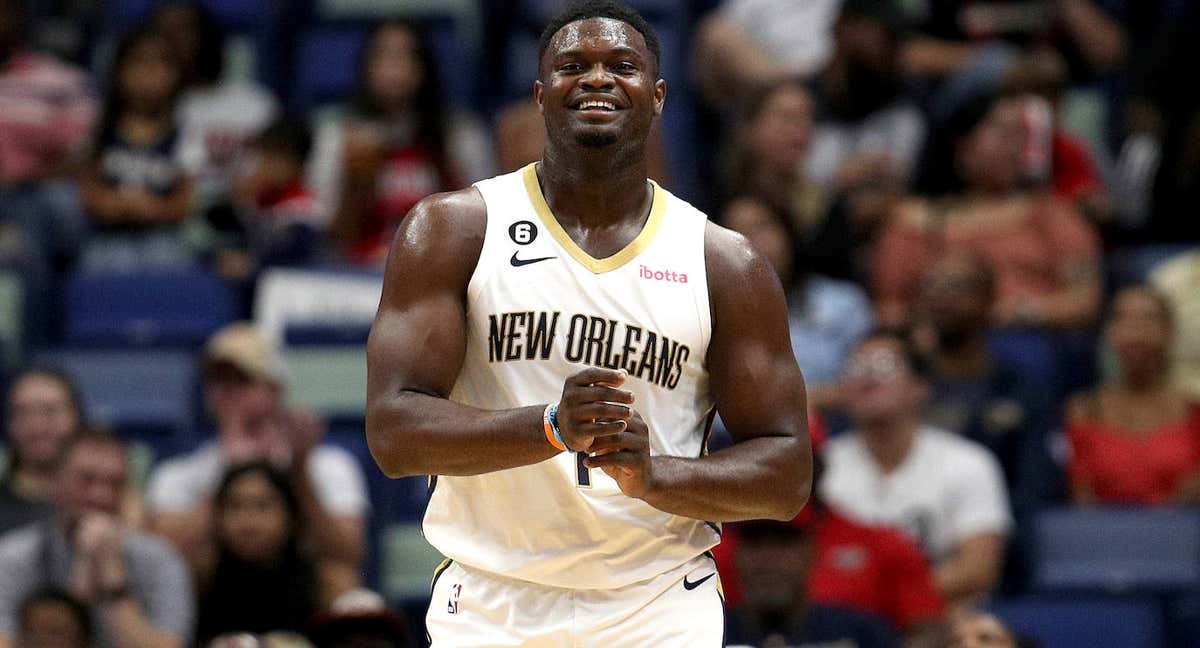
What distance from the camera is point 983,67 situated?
10.0 metres

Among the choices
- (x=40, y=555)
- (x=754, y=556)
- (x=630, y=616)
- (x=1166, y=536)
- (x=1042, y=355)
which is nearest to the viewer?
(x=630, y=616)

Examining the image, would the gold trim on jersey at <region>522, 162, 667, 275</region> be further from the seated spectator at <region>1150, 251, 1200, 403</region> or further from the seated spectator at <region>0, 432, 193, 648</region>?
the seated spectator at <region>1150, 251, 1200, 403</region>

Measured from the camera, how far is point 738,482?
4.01 m

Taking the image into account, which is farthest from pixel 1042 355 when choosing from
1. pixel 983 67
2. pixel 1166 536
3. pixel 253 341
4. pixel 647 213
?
pixel 647 213

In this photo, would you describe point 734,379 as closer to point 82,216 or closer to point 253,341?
point 253,341

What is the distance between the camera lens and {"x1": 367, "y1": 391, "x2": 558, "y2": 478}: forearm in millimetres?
3824

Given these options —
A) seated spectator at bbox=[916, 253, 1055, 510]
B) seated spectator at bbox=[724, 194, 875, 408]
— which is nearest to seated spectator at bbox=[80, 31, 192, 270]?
seated spectator at bbox=[724, 194, 875, 408]

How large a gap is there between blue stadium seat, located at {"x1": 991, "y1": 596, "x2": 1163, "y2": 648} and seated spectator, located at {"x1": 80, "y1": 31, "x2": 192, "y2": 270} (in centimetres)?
474

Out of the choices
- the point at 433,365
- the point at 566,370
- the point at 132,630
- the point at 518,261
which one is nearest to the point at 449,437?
the point at 433,365

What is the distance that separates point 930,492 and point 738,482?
3.98m

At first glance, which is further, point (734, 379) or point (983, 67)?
point (983, 67)

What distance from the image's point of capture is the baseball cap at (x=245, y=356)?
7965 millimetres

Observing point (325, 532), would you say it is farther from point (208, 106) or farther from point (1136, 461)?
point (208, 106)

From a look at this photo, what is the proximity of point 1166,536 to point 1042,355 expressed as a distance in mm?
1287
